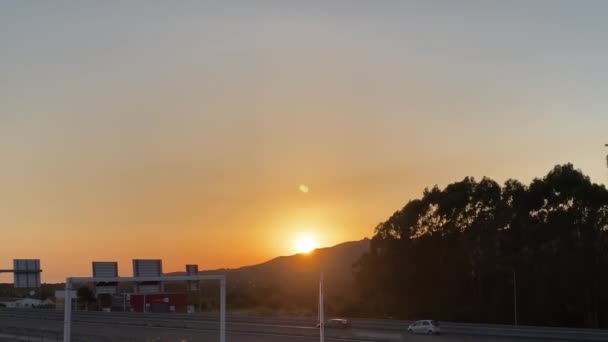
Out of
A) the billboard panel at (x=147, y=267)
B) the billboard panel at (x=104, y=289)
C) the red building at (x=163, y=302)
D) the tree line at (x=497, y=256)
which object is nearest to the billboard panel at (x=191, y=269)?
the billboard panel at (x=147, y=267)

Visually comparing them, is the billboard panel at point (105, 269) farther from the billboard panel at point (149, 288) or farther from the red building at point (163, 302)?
the red building at point (163, 302)

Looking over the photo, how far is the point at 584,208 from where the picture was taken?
74.1 meters

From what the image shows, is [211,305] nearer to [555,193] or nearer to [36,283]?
[555,193]

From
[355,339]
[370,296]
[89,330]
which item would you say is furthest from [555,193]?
[89,330]

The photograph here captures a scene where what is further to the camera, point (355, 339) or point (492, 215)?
point (492, 215)

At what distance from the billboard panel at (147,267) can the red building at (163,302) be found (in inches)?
2941

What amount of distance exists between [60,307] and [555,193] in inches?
2742

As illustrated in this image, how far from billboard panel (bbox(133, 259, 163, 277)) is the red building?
7471cm

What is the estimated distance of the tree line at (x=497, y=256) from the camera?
71.3 metres

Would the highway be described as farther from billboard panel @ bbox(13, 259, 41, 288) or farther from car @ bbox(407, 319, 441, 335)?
billboard panel @ bbox(13, 259, 41, 288)

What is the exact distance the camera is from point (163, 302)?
336 feet

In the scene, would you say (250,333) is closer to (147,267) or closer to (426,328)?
(426,328)

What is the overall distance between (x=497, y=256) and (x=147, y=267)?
5524 cm

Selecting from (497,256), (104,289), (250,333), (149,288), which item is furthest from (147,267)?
(497,256)
